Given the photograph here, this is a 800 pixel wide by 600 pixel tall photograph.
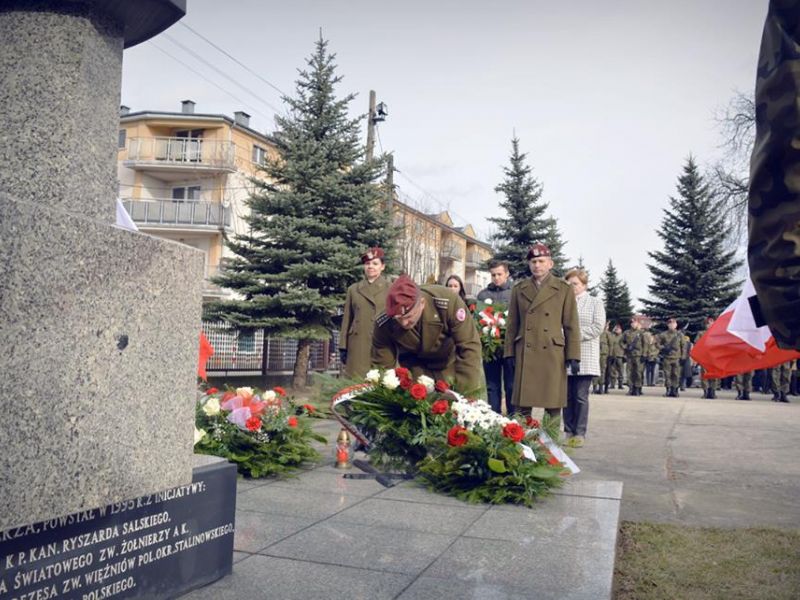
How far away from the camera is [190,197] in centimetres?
3744

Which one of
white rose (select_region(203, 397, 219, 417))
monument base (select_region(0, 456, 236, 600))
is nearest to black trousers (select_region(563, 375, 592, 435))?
white rose (select_region(203, 397, 219, 417))

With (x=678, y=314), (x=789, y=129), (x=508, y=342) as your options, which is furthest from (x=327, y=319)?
(x=678, y=314)

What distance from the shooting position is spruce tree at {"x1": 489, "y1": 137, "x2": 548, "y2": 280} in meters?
28.9

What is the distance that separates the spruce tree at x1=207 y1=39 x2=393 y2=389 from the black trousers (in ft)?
25.3

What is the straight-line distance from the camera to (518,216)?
2923cm

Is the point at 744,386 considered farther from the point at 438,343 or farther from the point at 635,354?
the point at 438,343

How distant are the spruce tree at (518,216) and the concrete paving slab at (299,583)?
2599cm

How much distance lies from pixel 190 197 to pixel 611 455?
3346 cm

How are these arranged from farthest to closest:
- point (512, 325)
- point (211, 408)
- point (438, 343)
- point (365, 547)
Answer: point (512, 325) < point (438, 343) < point (211, 408) < point (365, 547)

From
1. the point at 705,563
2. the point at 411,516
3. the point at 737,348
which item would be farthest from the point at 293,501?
the point at 737,348

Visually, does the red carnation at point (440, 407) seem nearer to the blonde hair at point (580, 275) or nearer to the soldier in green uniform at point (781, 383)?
the blonde hair at point (580, 275)

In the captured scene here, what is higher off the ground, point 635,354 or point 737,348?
point 737,348

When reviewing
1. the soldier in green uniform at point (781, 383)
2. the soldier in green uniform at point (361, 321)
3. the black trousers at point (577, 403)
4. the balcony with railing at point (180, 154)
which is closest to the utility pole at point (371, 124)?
the soldier in green uniform at point (361, 321)

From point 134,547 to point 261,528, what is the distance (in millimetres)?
1174
